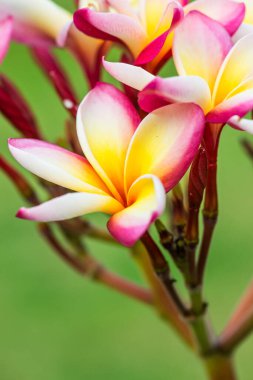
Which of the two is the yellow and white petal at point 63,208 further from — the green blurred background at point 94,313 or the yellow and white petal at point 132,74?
the green blurred background at point 94,313

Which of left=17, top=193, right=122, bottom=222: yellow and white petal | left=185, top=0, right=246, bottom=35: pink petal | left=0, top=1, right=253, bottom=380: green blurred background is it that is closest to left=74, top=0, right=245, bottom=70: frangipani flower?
left=185, top=0, right=246, bottom=35: pink petal

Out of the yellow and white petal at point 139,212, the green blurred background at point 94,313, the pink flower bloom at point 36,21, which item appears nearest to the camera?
the yellow and white petal at point 139,212

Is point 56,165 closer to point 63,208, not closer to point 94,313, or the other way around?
point 63,208

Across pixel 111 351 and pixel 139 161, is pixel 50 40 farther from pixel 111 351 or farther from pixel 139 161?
pixel 111 351

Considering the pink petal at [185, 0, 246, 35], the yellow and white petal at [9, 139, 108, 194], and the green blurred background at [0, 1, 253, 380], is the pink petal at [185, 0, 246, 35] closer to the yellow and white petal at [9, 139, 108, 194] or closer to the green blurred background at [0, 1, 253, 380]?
the yellow and white petal at [9, 139, 108, 194]

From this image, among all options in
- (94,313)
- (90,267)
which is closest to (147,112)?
(90,267)

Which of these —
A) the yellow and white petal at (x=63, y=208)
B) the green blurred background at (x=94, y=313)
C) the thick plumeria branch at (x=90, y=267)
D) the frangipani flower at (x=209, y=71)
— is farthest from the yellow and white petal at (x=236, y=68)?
the green blurred background at (x=94, y=313)
